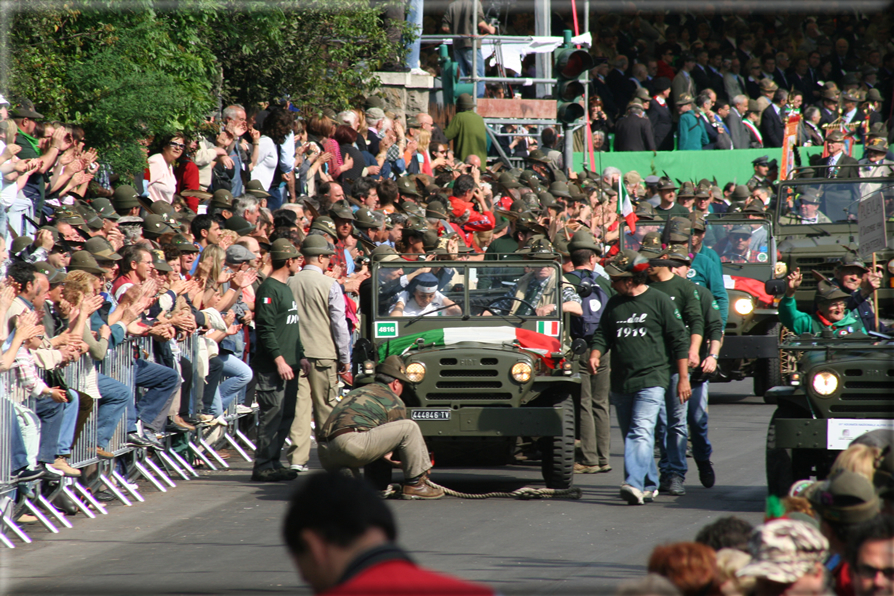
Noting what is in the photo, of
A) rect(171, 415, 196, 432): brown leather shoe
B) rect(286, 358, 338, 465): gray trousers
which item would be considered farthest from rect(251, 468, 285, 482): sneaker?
rect(171, 415, 196, 432): brown leather shoe

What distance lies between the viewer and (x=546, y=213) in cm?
1573

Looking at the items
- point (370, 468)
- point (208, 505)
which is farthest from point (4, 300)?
point (370, 468)

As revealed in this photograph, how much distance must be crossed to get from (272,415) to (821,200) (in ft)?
33.6

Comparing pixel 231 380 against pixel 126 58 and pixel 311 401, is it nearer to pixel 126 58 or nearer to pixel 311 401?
pixel 311 401

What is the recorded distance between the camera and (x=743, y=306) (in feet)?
50.8

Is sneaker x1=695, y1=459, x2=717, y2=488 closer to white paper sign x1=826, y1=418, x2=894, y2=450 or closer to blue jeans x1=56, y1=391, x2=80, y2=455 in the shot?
white paper sign x1=826, y1=418, x2=894, y2=450

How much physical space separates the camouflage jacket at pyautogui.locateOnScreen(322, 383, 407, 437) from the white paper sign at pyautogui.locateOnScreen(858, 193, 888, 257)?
4.27 m

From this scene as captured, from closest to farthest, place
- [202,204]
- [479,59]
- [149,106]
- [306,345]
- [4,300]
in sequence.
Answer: [4,300], [306,345], [149,106], [202,204], [479,59]

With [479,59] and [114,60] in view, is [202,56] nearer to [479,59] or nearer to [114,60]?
[114,60]

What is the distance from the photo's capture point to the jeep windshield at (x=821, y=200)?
58.3 ft

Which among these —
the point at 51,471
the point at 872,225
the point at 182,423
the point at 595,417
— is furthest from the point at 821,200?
the point at 51,471

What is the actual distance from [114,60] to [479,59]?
11.2 m

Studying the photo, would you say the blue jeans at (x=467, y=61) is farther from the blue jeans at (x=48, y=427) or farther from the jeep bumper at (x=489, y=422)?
the blue jeans at (x=48, y=427)

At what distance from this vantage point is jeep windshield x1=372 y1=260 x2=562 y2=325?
1100cm
